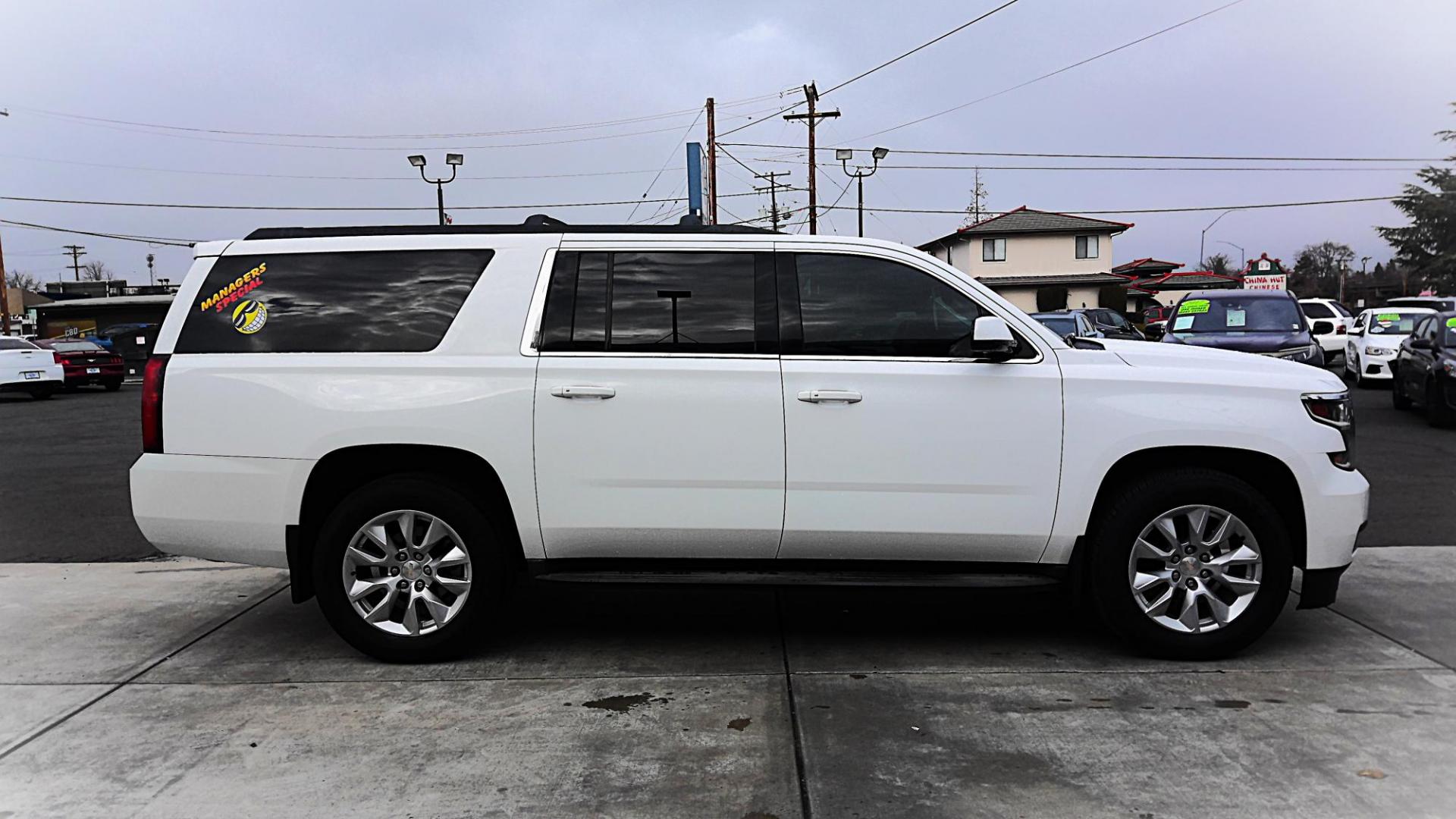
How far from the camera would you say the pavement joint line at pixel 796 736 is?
3516 mm

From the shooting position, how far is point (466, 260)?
199 inches

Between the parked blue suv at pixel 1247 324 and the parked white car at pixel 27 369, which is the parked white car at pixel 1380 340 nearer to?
the parked blue suv at pixel 1247 324

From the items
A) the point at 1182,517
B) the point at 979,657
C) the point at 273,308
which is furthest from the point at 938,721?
the point at 273,308

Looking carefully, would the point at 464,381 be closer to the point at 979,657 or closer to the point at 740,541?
the point at 740,541

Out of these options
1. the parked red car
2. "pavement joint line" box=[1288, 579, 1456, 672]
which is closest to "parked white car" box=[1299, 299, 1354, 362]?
"pavement joint line" box=[1288, 579, 1456, 672]

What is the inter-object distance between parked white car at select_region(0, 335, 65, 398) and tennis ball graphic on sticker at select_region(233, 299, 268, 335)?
896 inches

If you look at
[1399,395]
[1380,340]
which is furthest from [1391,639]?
[1380,340]

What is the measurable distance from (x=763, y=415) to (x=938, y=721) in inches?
57.5

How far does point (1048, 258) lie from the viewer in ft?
194

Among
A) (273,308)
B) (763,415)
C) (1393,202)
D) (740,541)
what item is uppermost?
(1393,202)

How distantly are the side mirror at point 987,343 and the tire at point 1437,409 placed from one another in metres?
10.9

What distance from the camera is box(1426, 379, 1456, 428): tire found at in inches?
510

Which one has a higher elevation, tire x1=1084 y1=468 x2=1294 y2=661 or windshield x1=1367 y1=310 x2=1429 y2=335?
windshield x1=1367 y1=310 x2=1429 y2=335

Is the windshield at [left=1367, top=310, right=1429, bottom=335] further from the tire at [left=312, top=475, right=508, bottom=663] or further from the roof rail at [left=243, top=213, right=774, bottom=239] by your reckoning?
the tire at [left=312, top=475, right=508, bottom=663]
